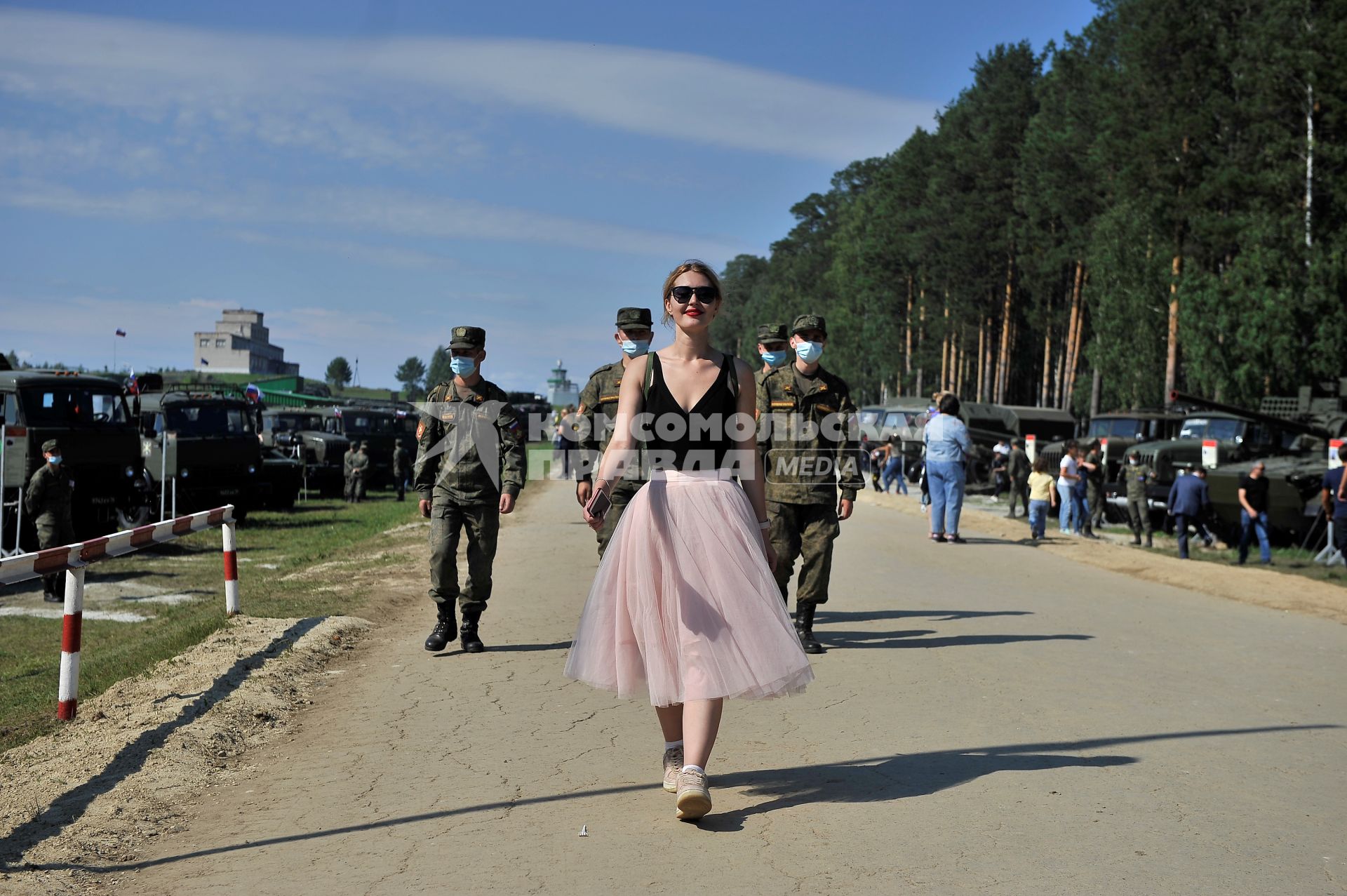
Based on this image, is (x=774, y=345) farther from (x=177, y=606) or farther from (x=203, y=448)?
(x=203, y=448)

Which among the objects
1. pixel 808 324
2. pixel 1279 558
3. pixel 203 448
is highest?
pixel 808 324

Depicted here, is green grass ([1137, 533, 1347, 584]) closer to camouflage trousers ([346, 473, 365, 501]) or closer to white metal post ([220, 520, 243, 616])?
white metal post ([220, 520, 243, 616])

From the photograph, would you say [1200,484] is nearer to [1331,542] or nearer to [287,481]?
[1331,542]

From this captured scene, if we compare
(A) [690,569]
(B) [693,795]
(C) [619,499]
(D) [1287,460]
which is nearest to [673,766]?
(B) [693,795]

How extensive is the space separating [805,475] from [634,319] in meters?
1.52

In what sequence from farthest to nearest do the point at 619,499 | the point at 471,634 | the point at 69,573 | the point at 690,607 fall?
the point at 471,634
the point at 619,499
the point at 69,573
the point at 690,607

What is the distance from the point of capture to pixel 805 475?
8.57 metres

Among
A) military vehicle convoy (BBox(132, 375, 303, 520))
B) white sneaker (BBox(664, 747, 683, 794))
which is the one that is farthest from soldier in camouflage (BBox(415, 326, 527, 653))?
military vehicle convoy (BBox(132, 375, 303, 520))

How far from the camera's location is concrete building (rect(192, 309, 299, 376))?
171 meters

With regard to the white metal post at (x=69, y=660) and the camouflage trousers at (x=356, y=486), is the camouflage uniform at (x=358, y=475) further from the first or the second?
the white metal post at (x=69, y=660)

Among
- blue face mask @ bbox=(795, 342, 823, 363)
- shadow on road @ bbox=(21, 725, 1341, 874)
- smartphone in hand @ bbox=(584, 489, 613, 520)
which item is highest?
blue face mask @ bbox=(795, 342, 823, 363)

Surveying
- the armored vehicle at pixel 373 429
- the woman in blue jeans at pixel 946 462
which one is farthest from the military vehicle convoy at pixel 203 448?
the woman in blue jeans at pixel 946 462

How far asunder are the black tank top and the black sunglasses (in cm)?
26

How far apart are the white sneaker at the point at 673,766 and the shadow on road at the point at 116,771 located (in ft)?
7.46
